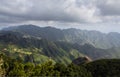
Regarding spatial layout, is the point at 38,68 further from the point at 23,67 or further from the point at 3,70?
the point at 3,70

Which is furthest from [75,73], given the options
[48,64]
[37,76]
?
[37,76]

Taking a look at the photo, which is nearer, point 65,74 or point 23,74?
point 23,74

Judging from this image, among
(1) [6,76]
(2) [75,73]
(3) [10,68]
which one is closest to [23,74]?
(1) [6,76]

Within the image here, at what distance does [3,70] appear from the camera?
548 ft

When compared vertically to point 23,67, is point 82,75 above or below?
below

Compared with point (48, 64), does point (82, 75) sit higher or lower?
lower

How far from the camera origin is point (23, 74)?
14975cm

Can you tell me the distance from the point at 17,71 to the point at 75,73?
4920 centimetres

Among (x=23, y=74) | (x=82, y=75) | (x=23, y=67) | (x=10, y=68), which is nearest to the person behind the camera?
(x=23, y=74)

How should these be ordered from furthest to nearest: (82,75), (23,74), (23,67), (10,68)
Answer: (82,75), (10,68), (23,67), (23,74)

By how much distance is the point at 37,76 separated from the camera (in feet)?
498

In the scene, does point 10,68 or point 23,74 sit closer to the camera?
point 23,74

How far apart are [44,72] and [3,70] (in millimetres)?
28293

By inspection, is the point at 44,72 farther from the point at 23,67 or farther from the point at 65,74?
the point at 65,74
